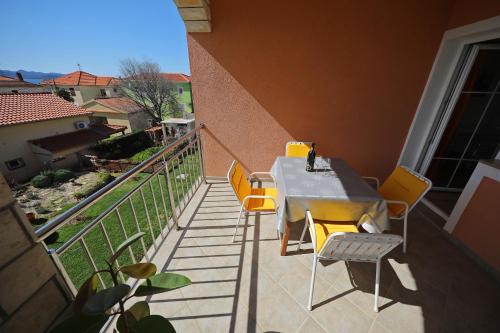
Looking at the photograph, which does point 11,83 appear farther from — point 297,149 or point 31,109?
point 297,149

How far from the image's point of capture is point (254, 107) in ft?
9.66

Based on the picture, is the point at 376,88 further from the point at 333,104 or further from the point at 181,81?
the point at 181,81

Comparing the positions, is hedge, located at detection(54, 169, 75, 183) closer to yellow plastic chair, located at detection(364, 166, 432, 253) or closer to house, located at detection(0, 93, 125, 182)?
house, located at detection(0, 93, 125, 182)

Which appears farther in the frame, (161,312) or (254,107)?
(254,107)

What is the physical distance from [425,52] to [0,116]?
53.5ft

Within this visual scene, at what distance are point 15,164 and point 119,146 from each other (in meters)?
4.71

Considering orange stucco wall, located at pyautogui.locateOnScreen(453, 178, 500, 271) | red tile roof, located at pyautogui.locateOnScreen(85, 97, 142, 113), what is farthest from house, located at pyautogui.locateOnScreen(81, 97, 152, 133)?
orange stucco wall, located at pyautogui.locateOnScreen(453, 178, 500, 271)

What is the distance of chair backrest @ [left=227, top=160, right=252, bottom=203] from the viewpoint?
204 centimetres

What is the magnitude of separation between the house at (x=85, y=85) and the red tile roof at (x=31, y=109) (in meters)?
8.80

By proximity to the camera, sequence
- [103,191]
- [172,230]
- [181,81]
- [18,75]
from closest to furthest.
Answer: [103,191], [172,230], [18,75], [181,81]

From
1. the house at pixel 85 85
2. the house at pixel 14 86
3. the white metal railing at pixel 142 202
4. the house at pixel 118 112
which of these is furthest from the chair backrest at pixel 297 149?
the house at pixel 14 86

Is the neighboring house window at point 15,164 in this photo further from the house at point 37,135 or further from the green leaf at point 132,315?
the green leaf at point 132,315

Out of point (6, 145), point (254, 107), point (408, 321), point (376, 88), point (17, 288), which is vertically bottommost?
point (6, 145)

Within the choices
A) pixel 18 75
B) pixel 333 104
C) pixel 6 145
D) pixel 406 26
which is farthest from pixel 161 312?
pixel 18 75
